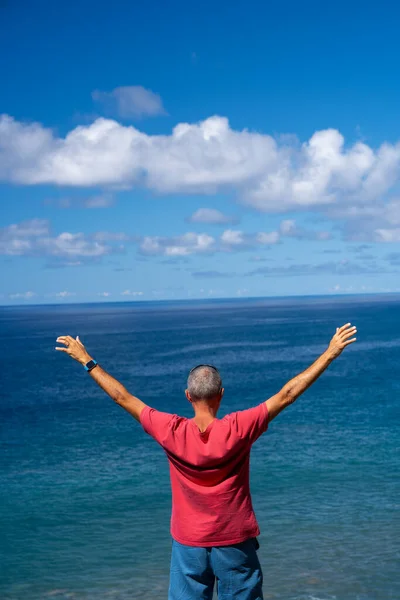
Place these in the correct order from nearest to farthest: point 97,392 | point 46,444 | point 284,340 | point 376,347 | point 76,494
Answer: point 76,494, point 46,444, point 97,392, point 376,347, point 284,340

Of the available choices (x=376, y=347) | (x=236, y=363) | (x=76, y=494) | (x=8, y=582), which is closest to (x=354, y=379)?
(x=236, y=363)

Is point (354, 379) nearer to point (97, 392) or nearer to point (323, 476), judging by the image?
point (97, 392)

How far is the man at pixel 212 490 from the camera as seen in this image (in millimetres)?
5090

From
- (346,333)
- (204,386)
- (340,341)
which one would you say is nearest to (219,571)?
(204,386)

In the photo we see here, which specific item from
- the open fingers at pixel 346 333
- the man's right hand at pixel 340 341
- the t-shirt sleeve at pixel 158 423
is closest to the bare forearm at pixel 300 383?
the man's right hand at pixel 340 341

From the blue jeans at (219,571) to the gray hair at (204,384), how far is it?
1.20m

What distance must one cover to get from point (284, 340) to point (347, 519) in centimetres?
9995

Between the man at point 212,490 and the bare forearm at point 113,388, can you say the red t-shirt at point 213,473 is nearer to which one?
the man at point 212,490

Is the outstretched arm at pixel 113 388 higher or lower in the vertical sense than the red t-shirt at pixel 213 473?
higher

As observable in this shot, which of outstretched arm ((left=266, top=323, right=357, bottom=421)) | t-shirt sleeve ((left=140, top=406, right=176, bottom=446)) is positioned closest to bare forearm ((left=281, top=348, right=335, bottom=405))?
outstretched arm ((left=266, top=323, right=357, bottom=421))

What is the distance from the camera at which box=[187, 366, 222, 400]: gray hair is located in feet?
17.2

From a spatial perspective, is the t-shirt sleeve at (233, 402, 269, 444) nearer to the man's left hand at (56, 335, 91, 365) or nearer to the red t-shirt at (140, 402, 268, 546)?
the red t-shirt at (140, 402, 268, 546)

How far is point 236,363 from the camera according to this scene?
282ft

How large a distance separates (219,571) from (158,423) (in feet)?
4.15
